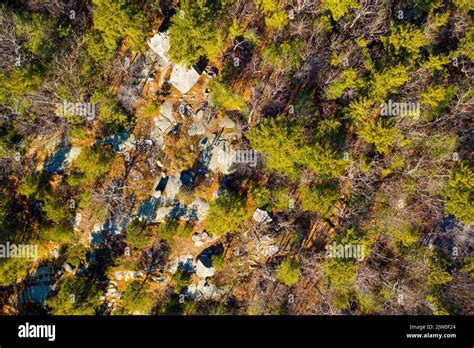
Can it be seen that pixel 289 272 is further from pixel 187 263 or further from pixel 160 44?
pixel 160 44

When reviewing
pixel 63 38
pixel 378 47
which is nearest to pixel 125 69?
pixel 63 38

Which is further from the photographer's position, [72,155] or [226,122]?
[226,122]

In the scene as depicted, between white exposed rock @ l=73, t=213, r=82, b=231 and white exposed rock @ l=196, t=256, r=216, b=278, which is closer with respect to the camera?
white exposed rock @ l=196, t=256, r=216, b=278

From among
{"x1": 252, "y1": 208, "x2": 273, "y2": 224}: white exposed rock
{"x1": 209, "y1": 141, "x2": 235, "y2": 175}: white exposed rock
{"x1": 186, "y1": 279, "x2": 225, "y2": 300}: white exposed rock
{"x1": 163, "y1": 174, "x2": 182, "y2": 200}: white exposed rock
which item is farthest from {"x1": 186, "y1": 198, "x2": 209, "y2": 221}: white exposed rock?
{"x1": 186, "y1": 279, "x2": 225, "y2": 300}: white exposed rock

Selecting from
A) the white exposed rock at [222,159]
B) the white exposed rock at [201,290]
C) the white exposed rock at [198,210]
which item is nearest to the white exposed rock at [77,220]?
Result: the white exposed rock at [198,210]

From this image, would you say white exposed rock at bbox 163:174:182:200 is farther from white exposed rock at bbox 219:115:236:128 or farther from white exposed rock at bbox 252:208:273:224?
white exposed rock at bbox 252:208:273:224

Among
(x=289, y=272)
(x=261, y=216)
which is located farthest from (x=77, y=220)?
(x=289, y=272)

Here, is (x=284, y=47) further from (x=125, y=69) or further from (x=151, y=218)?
(x=151, y=218)
